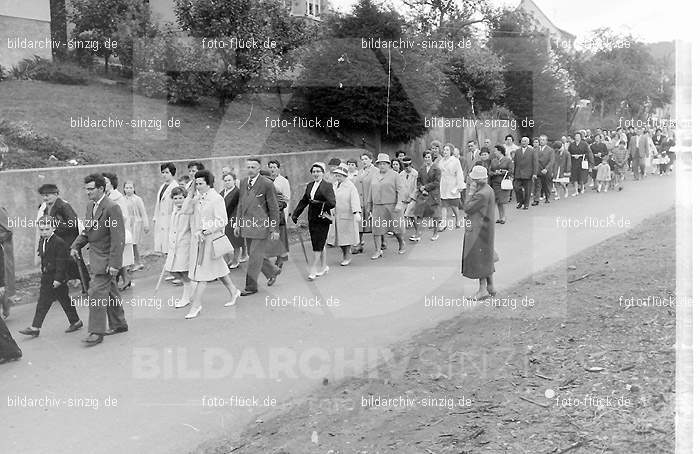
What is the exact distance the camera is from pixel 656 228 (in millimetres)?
12859

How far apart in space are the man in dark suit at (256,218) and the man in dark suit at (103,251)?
2.07 meters

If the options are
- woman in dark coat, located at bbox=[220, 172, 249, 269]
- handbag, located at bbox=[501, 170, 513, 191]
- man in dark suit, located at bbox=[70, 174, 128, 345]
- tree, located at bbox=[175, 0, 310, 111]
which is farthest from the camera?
tree, located at bbox=[175, 0, 310, 111]

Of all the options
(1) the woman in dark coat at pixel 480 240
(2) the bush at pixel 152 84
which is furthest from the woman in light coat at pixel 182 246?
(2) the bush at pixel 152 84

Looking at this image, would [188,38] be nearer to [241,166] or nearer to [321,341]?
[241,166]

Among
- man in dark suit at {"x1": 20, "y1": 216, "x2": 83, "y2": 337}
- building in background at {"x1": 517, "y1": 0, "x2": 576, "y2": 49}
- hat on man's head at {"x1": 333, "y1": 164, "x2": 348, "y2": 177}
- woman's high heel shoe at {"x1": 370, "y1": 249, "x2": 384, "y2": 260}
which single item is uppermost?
building in background at {"x1": 517, "y1": 0, "x2": 576, "y2": 49}

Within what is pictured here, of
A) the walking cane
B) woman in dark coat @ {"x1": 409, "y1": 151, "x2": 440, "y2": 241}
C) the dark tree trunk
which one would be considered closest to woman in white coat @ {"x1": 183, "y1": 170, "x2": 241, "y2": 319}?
the walking cane

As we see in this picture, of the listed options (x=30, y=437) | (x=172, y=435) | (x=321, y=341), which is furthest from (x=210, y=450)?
(x=321, y=341)

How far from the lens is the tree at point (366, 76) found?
61.9 ft

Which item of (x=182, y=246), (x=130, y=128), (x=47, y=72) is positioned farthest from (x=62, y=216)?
(x=47, y=72)

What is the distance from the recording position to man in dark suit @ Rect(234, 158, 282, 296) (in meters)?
9.99

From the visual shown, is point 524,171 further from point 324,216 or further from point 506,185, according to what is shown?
point 324,216

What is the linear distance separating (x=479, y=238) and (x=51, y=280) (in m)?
5.25

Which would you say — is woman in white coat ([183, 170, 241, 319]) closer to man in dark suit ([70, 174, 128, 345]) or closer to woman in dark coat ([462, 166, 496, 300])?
man in dark suit ([70, 174, 128, 345])

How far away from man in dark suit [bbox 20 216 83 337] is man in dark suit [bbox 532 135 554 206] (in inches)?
479
